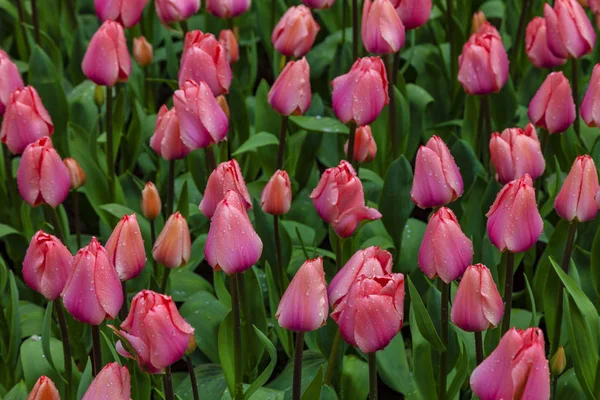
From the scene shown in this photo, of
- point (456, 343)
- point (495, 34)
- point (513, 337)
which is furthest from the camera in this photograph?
point (495, 34)

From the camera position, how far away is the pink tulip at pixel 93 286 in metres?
1.33

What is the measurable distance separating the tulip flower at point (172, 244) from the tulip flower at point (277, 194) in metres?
0.15

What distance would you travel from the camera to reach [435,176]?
1.57 meters

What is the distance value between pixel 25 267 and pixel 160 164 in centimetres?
97

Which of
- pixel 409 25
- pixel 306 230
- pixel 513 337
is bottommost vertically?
pixel 306 230

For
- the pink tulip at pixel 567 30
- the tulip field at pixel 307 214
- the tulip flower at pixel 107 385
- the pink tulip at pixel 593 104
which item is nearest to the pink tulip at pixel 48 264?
the tulip field at pixel 307 214

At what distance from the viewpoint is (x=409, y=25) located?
2.11m

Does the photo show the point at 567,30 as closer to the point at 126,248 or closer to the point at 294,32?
the point at 294,32

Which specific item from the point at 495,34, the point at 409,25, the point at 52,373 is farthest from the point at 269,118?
the point at 52,373

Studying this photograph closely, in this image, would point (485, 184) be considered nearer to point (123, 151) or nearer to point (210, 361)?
point (210, 361)

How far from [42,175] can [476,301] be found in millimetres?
795

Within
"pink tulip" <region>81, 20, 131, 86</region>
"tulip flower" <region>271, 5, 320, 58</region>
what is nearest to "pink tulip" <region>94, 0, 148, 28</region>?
"pink tulip" <region>81, 20, 131, 86</region>

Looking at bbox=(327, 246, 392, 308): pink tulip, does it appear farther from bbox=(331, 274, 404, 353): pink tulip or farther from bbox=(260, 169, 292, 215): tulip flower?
bbox=(260, 169, 292, 215): tulip flower

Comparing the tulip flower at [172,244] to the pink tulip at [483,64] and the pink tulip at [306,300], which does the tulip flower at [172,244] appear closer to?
the pink tulip at [306,300]
